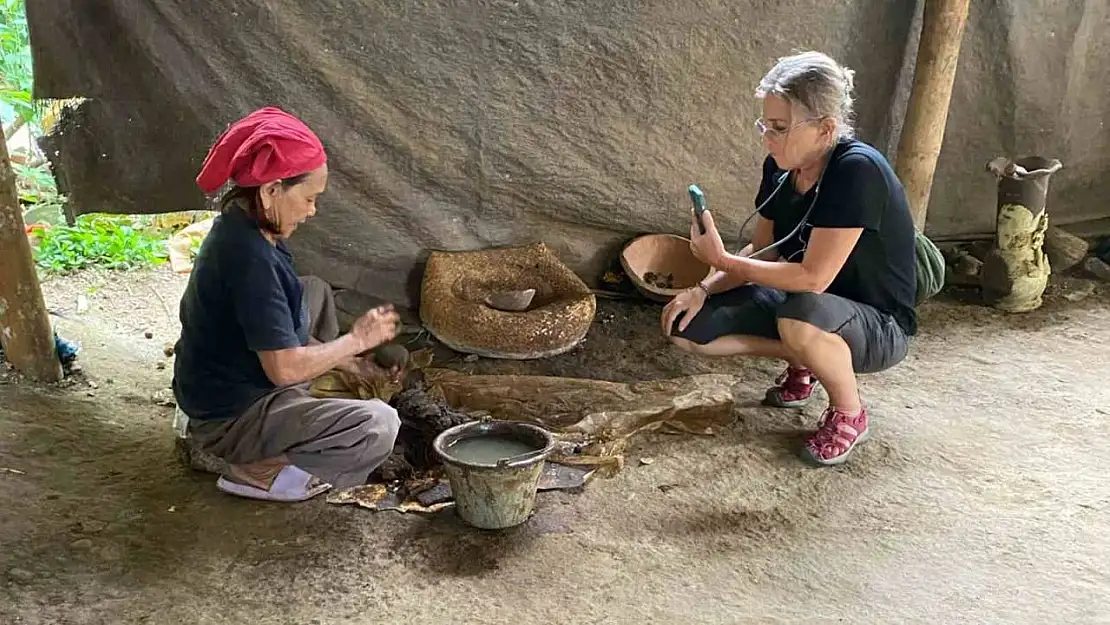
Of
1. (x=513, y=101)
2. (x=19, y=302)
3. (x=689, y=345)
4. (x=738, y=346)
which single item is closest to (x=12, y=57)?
(x=19, y=302)

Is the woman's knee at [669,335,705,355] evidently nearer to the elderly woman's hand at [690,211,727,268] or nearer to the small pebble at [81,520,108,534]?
the elderly woman's hand at [690,211,727,268]

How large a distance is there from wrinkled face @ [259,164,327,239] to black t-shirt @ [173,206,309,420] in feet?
0.19

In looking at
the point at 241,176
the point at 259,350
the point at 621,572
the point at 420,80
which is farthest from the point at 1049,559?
the point at 420,80

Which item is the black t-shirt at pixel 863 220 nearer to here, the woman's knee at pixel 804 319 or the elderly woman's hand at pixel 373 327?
the woman's knee at pixel 804 319

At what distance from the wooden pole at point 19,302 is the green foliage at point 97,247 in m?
1.36

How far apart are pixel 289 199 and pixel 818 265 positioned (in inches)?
54.8

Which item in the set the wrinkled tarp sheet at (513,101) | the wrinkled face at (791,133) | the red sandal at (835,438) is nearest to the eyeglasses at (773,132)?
the wrinkled face at (791,133)

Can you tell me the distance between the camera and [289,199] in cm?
224

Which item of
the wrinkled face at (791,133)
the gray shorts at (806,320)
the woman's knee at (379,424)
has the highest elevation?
the wrinkled face at (791,133)

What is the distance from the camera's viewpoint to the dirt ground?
213 centimetres

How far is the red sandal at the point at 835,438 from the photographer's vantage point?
2.79 m

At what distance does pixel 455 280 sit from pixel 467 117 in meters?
0.61

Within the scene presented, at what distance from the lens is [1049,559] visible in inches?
92.0

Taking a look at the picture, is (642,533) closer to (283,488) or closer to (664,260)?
(283,488)
